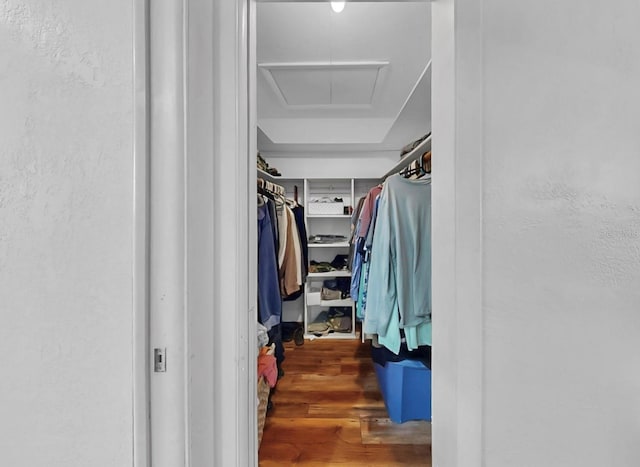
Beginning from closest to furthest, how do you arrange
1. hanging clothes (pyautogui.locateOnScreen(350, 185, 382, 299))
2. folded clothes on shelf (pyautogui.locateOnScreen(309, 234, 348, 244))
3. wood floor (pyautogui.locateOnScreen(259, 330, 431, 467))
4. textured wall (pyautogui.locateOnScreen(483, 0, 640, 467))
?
textured wall (pyautogui.locateOnScreen(483, 0, 640, 467)) → wood floor (pyautogui.locateOnScreen(259, 330, 431, 467)) → hanging clothes (pyautogui.locateOnScreen(350, 185, 382, 299)) → folded clothes on shelf (pyautogui.locateOnScreen(309, 234, 348, 244))

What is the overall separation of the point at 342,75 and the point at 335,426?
2295 millimetres

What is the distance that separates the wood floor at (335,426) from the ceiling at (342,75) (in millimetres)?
1959

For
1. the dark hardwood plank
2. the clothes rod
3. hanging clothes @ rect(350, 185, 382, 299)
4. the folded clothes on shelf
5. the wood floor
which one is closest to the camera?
the wood floor

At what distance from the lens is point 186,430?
2.01 feet

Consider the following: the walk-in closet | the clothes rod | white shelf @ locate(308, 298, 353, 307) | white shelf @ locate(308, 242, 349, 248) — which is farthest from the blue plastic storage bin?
white shelf @ locate(308, 242, 349, 248)

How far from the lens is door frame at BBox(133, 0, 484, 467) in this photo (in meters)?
0.65

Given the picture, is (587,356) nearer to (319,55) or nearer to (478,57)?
(478,57)

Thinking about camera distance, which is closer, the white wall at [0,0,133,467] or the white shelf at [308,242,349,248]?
the white wall at [0,0,133,467]

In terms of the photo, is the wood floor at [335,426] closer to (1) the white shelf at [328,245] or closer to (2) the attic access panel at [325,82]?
(1) the white shelf at [328,245]

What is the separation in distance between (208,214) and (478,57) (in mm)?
726

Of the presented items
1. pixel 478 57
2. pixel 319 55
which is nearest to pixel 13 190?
pixel 478 57

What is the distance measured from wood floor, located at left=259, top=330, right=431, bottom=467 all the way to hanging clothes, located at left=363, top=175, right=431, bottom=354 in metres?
0.56

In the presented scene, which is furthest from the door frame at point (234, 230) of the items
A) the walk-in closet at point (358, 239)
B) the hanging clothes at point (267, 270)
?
the hanging clothes at point (267, 270)

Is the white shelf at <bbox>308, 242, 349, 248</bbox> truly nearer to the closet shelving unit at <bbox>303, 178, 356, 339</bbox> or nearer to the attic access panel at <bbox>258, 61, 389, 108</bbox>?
the closet shelving unit at <bbox>303, 178, 356, 339</bbox>
